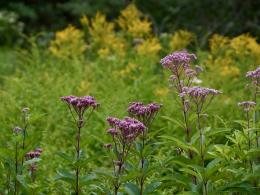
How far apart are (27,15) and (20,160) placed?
7451 mm

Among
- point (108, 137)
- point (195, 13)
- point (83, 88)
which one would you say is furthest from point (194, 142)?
point (195, 13)

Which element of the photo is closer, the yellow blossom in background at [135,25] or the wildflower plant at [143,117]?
the wildflower plant at [143,117]

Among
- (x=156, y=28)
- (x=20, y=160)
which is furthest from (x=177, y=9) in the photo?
(x=20, y=160)

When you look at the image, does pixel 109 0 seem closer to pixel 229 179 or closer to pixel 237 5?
pixel 237 5

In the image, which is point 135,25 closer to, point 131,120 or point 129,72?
point 129,72

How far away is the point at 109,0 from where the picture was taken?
7.98m

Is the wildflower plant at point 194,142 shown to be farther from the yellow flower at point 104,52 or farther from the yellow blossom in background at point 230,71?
the yellow flower at point 104,52

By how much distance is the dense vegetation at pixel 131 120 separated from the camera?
2.12m

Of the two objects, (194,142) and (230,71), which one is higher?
(230,71)

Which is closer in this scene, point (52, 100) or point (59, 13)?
point (52, 100)

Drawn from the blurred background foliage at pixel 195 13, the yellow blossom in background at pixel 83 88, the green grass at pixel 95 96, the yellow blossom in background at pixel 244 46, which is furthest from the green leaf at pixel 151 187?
the blurred background foliage at pixel 195 13

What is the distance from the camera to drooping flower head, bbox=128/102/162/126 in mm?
2138

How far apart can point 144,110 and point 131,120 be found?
137 mm

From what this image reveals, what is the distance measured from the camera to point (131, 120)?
6.61 ft
